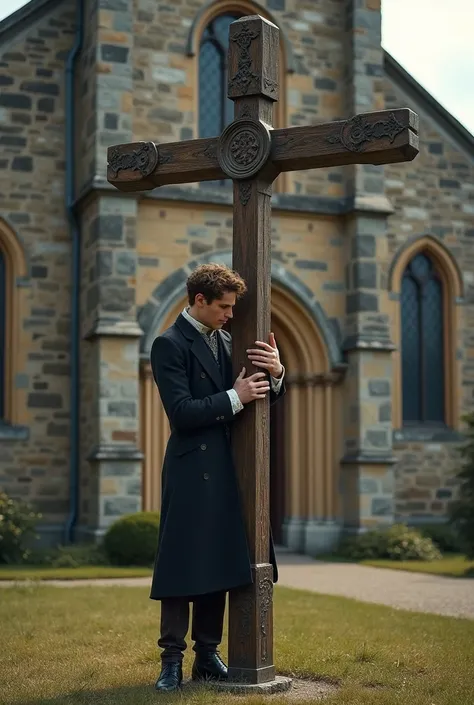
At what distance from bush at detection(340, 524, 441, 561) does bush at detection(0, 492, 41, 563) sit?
4.49 metres

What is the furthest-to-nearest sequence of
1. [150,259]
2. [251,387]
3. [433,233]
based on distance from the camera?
[433,233], [150,259], [251,387]

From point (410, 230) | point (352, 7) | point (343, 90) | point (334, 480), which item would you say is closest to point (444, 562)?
point (334, 480)

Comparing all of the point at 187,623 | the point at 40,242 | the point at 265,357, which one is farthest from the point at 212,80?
the point at 187,623

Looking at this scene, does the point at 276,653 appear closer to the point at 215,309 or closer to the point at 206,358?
the point at 206,358

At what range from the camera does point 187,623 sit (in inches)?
248

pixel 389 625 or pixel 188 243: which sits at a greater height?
pixel 188 243

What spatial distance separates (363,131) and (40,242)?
11.6 meters

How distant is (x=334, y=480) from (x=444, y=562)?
7.31 ft

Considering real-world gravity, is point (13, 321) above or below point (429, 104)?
below

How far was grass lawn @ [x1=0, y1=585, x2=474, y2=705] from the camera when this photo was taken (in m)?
5.89

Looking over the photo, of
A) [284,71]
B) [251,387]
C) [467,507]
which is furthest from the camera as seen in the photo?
[284,71]

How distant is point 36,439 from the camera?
1684cm

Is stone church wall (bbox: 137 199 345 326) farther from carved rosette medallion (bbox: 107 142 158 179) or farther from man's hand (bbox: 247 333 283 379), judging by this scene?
man's hand (bbox: 247 333 283 379)

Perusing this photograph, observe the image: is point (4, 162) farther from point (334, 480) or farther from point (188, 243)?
point (334, 480)
